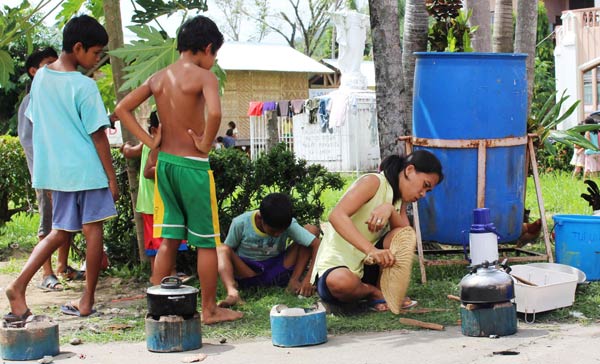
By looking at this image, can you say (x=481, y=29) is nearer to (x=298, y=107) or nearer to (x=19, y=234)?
(x=19, y=234)

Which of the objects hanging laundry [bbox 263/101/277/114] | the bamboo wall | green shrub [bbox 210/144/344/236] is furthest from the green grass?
the bamboo wall

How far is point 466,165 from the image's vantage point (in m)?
6.02

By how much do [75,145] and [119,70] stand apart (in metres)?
1.27

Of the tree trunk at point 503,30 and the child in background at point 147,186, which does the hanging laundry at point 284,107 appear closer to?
the tree trunk at point 503,30

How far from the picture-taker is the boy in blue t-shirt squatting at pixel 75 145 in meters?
5.16

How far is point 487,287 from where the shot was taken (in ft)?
14.5

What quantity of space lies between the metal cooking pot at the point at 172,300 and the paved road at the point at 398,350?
0.22 meters

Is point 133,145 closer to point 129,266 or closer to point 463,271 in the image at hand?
point 129,266

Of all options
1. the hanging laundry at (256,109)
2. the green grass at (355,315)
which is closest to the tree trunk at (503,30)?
the green grass at (355,315)

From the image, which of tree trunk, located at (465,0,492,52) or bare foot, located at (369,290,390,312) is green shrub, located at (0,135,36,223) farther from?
bare foot, located at (369,290,390,312)

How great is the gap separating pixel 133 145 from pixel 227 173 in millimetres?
774

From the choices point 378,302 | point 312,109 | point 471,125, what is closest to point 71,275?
point 378,302

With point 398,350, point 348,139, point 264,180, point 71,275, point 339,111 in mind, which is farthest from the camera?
point 348,139

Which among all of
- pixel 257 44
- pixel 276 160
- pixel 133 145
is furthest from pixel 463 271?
pixel 257 44
